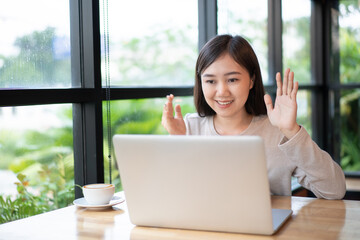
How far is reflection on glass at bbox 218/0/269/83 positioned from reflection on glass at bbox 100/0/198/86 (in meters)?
0.27

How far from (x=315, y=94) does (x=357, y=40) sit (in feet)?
2.17

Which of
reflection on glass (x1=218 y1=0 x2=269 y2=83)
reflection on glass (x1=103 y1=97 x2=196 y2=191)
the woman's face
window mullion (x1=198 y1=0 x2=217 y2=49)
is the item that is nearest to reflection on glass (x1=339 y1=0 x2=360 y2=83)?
reflection on glass (x1=218 y1=0 x2=269 y2=83)

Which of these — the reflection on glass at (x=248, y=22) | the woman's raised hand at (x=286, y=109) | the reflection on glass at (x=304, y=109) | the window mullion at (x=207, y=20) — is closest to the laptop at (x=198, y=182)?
the woman's raised hand at (x=286, y=109)

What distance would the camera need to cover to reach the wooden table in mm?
1360

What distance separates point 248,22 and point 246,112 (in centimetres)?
167

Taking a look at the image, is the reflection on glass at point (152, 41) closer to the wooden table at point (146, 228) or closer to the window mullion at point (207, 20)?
the window mullion at point (207, 20)

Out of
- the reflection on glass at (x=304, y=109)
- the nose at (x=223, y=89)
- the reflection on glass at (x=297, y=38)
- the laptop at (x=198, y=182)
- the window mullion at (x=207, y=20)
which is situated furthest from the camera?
the reflection on glass at (x=304, y=109)

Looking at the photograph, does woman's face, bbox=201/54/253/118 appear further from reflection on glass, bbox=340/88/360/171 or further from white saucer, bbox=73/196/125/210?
reflection on glass, bbox=340/88/360/171

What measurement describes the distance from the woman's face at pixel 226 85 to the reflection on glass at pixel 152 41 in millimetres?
481

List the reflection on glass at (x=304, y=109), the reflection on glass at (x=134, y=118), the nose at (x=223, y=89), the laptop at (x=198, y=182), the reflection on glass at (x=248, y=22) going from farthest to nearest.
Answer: the reflection on glass at (x=304, y=109)
the reflection on glass at (x=248, y=22)
the reflection on glass at (x=134, y=118)
the nose at (x=223, y=89)
the laptop at (x=198, y=182)

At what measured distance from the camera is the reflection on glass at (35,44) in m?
1.84

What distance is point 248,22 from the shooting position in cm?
366

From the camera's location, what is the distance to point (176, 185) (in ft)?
4.46

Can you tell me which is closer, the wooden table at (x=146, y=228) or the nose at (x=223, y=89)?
the wooden table at (x=146, y=228)
